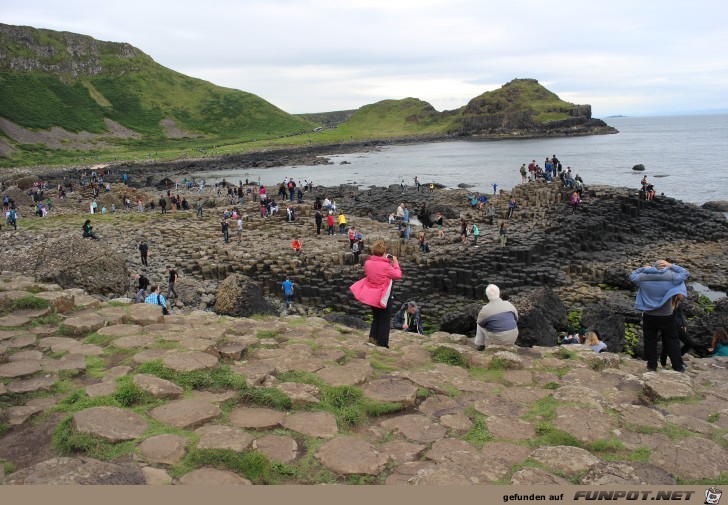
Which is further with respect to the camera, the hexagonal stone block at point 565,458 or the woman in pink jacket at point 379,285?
the woman in pink jacket at point 379,285

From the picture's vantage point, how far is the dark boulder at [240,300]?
728 inches

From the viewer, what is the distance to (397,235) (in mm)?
30484

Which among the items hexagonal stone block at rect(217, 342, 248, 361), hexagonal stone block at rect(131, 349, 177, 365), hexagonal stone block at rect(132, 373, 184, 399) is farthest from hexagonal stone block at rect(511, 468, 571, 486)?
hexagonal stone block at rect(131, 349, 177, 365)

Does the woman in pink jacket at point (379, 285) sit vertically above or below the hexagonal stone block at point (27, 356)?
above

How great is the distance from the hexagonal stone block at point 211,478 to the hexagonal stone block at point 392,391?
88.9 inches

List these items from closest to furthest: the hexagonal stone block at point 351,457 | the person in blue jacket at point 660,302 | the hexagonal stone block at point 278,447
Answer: the hexagonal stone block at point 351,457, the hexagonal stone block at point 278,447, the person in blue jacket at point 660,302

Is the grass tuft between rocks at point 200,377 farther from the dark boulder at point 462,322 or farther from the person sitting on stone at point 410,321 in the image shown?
the dark boulder at point 462,322

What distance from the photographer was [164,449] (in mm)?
4855

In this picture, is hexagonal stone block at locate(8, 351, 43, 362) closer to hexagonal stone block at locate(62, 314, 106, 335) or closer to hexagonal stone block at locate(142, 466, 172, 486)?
hexagonal stone block at locate(62, 314, 106, 335)

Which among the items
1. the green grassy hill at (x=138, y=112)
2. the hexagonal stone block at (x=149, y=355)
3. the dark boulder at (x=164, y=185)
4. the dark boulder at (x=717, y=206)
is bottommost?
the dark boulder at (x=717, y=206)

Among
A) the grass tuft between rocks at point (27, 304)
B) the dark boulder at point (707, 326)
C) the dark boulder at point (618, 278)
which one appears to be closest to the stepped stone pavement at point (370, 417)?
the grass tuft between rocks at point (27, 304)

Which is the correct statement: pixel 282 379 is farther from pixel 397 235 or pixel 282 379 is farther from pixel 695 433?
pixel 397 235

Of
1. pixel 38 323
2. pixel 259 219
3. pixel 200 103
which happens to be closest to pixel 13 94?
pixel 200 103

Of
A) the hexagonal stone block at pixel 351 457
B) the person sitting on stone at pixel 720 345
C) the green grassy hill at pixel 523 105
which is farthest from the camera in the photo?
the green grassy hill at pixel 523 105
